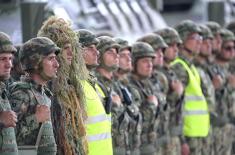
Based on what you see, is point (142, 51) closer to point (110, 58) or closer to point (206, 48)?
point (110, 58)

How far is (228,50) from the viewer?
15.9 meters

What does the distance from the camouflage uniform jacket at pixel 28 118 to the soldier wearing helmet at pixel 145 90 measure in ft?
11.2

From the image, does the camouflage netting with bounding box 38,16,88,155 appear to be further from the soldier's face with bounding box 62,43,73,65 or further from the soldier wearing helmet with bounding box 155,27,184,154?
the soldier wearing helmet with bounding box 155,27,184,154

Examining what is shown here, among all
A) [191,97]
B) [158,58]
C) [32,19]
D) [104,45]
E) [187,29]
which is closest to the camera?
[104,45]

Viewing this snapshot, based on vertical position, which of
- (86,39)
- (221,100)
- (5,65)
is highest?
(86,39)

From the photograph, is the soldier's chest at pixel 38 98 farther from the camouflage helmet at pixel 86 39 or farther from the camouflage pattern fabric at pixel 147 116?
the camouflage pattern fabric at pixel 147 116

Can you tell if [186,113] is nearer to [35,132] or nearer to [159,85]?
[159,85]

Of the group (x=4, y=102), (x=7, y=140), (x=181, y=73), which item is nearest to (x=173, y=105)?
(x=181, y=73)

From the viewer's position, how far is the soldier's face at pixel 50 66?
9070mm

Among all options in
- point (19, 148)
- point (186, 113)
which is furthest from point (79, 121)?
point (186, 113)

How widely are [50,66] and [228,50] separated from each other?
707cm

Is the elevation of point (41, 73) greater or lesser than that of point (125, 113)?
greater

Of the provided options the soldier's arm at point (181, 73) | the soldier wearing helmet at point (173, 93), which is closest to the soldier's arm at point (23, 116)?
the soldier wearing helmet at point (173, 93)

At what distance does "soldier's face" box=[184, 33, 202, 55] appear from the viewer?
1433 cm
